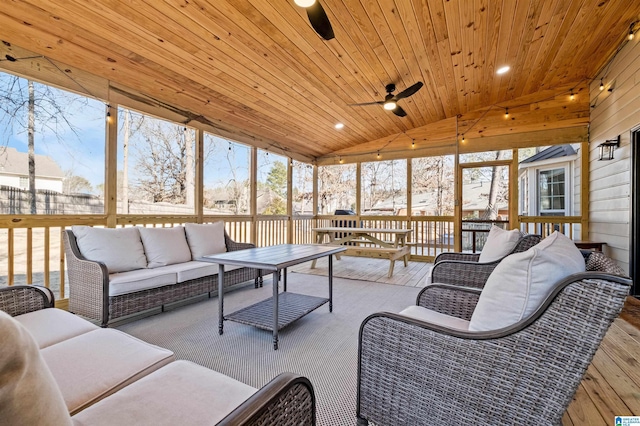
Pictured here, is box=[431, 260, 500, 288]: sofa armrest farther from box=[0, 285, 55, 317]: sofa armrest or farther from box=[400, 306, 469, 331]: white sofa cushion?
box=[0, 285, 55, 317]: sofa armrest

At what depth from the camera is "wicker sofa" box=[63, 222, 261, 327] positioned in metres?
2.66

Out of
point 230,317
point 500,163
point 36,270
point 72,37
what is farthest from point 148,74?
point 500,163

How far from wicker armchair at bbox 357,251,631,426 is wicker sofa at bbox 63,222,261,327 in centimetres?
239

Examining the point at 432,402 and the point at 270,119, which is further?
the point at 270,119

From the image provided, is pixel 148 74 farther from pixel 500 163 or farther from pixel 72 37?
pixel 500 163

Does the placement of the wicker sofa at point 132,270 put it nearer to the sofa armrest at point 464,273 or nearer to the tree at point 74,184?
the tree at point 74,184

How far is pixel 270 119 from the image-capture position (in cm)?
512

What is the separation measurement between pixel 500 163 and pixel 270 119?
4.58m

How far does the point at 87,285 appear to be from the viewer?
2.70 meters

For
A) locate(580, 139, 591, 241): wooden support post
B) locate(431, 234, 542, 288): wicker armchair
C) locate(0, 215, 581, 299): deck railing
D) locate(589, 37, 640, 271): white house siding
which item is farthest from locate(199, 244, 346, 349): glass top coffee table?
locate(580, 139, 591, 241): wooden support post

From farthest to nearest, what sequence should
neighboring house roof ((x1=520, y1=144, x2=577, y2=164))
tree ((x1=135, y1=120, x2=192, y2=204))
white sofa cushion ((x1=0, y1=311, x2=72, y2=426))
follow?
neighboring house roof ((x1=520, y1=144, x2=577, y2=164)) < tree ((x1=135, y1=120, x2=192, y2=204)) < white sofa cushion ((x1=0, y1=311, x2=72, y2=426))

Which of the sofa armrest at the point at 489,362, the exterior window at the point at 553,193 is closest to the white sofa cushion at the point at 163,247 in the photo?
the sofa armrest at the point at 489,362

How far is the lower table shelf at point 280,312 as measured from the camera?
2.46 meters

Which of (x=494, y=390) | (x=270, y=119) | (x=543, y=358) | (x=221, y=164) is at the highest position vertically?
(x=270, y=119)
